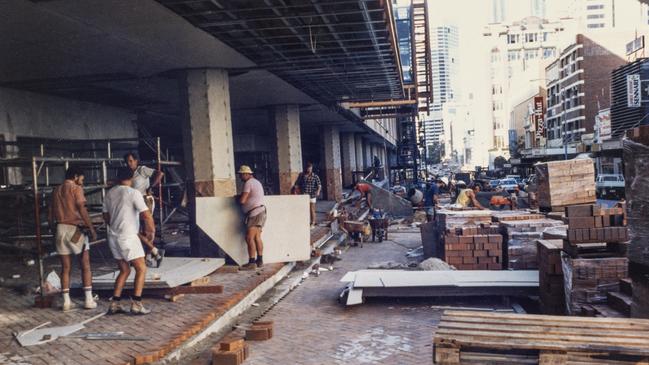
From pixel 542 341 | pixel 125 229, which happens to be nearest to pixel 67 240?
pixel 125 229

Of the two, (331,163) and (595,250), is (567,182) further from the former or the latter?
(331,163)

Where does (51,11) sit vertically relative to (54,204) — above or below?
above

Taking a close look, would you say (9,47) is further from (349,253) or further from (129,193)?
(349,253)

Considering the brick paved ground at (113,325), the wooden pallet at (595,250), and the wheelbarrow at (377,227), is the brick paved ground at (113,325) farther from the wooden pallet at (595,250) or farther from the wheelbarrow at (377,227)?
the wheelbarrow at (377,227)

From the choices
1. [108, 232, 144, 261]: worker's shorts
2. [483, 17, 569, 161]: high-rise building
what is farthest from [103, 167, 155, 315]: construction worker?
[483, 17, 569, 161]: high-rise building

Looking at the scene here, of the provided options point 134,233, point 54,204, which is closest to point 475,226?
point 134,233

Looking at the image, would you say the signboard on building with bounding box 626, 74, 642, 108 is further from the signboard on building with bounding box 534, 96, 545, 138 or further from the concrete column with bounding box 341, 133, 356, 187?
the signboard on building with bounding box 534, 96, 545, 138

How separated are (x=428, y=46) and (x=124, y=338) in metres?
13.3

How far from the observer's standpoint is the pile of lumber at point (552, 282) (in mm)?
7047

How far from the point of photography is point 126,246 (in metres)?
6.46

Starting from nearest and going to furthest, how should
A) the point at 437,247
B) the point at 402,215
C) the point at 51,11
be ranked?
the point at 51,11
the point at 437,247
the point at 402,215

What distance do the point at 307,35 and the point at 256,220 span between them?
360 cm

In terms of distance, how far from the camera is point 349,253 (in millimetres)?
13773

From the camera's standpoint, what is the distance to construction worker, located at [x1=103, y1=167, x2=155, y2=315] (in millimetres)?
6477
